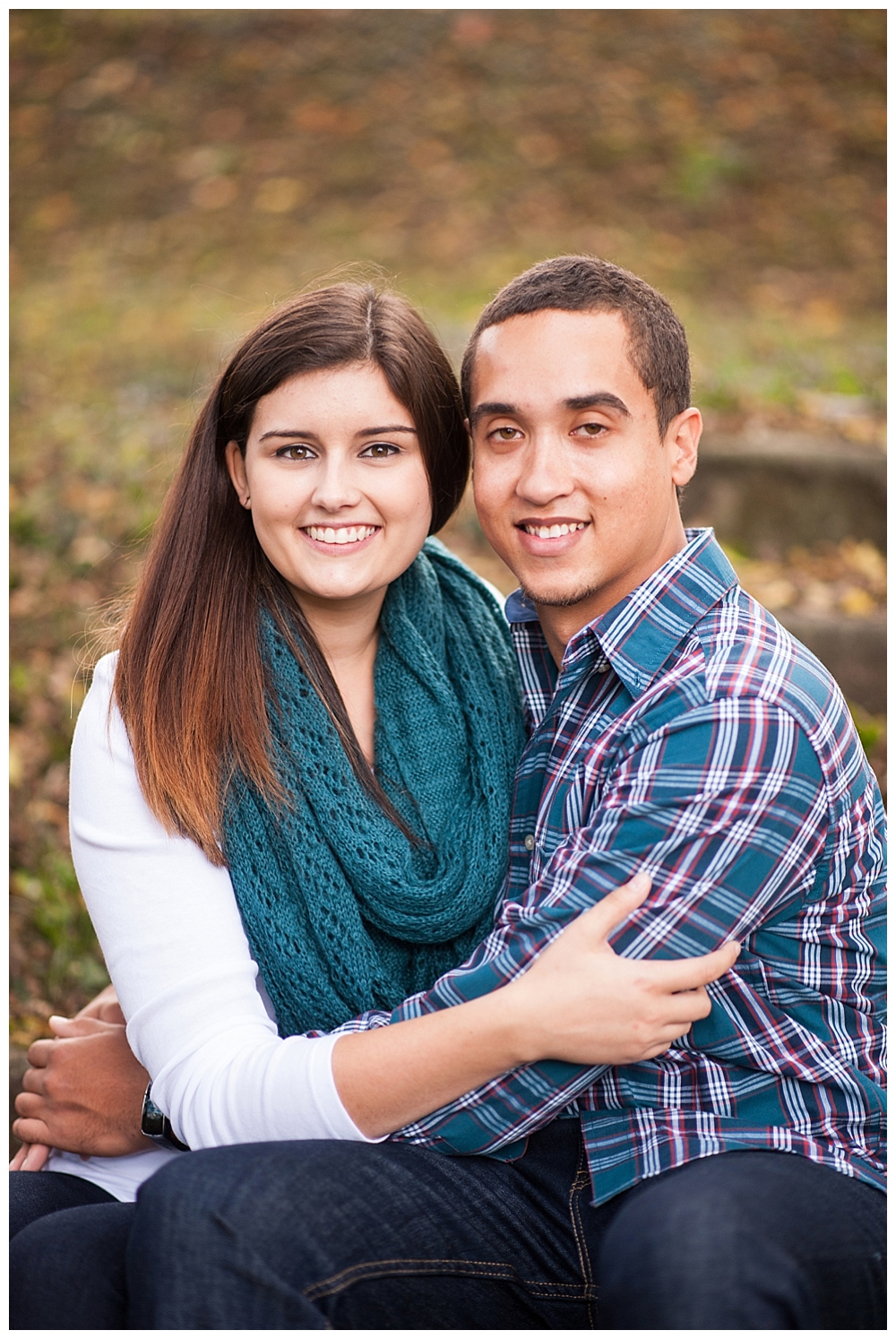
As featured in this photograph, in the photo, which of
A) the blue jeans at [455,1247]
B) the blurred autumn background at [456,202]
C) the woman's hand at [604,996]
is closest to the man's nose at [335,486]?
the woman's hand at [604,996]

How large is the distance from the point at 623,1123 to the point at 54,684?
3058 millimetres

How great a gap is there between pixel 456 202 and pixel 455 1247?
22.4 feet

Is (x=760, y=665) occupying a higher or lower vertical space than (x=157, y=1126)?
higher

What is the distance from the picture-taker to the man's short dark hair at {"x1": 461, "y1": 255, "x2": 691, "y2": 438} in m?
2.20

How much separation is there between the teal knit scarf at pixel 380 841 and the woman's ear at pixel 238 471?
0.24 meters

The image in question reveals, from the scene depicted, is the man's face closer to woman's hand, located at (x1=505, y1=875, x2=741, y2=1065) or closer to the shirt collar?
the shirt collar

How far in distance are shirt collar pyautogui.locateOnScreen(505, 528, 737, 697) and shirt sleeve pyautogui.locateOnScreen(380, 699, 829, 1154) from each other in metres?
0.18

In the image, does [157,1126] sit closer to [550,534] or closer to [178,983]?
[178,983]

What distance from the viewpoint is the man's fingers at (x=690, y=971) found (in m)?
1.82

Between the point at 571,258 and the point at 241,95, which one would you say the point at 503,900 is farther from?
the point at 241,95

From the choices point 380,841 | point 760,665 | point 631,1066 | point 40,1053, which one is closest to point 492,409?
point 760,665

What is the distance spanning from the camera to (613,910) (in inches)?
71.8

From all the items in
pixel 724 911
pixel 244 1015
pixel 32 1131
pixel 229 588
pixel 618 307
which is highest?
pixel 618 307

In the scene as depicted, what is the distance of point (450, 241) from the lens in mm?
7398
